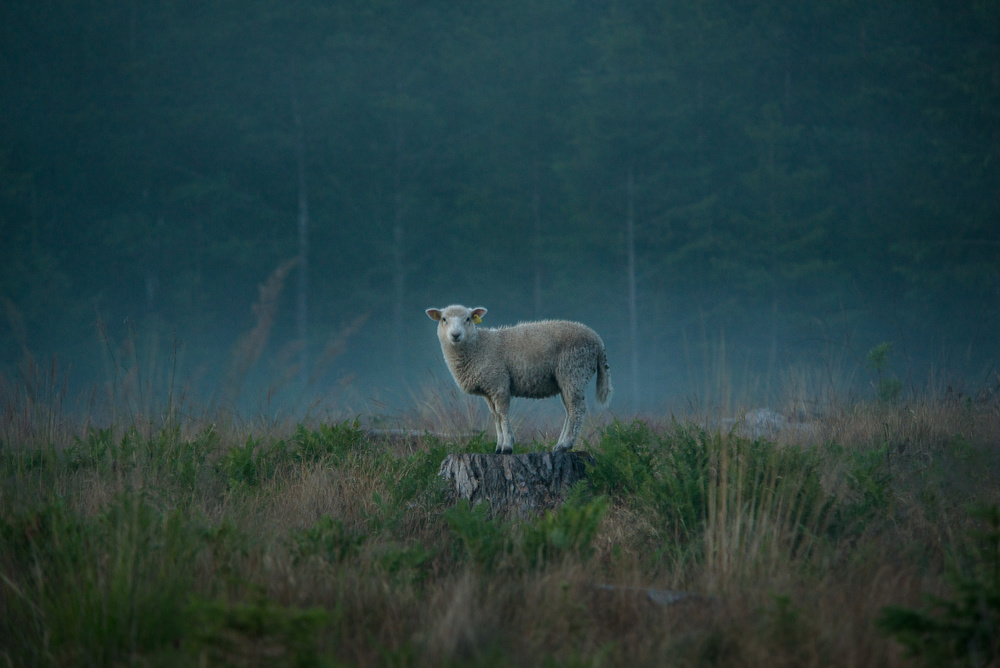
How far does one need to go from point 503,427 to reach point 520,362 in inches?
22.8

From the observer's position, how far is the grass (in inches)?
112

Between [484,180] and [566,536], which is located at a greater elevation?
[484,180]

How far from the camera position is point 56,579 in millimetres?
3477

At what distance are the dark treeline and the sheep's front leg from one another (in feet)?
60.7

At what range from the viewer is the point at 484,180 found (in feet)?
92.0

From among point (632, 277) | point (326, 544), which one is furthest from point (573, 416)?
point (632, 277)

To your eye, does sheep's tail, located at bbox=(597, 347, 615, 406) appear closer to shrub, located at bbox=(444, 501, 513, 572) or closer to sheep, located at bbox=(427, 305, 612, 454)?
sheep, located at bbox=(427, 305, 612, 454)

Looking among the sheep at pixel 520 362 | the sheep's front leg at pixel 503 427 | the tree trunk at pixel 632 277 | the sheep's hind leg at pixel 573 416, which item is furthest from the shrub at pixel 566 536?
the tree trunk at pixel 632 277

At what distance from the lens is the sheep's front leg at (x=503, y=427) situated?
19.5 feet

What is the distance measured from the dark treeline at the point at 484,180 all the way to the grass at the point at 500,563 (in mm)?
19008

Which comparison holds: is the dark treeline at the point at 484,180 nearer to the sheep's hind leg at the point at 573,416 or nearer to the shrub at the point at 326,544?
the sheep's hind leg at the point at 573,416

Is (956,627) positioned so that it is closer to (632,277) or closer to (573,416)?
(573,416)

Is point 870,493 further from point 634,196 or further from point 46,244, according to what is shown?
point 46,244

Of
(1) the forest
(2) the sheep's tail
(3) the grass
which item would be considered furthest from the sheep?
(1) the forest
